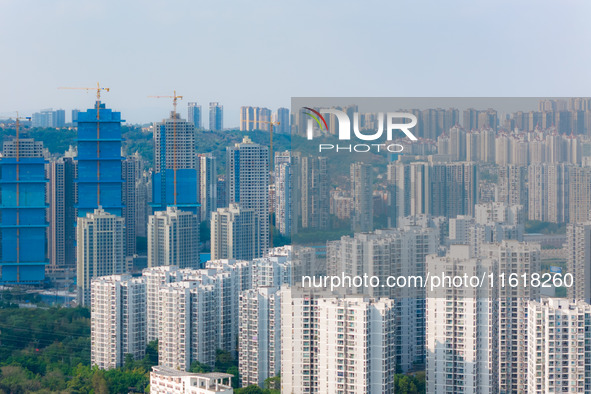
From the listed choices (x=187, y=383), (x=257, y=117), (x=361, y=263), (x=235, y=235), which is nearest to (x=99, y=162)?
(x=235, y=235)

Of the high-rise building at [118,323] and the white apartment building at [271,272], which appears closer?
the high-rise building at [118,323]

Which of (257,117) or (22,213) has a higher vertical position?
(257,117)

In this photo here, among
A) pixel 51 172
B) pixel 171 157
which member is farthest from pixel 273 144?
pixel 51 172

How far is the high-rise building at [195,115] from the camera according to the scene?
1697cm

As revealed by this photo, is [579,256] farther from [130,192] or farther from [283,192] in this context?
[130,192]

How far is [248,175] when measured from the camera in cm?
1516

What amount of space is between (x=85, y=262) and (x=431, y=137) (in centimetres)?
530

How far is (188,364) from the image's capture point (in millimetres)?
7719

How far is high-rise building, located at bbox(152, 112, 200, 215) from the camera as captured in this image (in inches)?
622

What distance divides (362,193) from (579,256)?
1.82 metres

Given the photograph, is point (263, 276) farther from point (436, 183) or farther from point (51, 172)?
point (51, 172)

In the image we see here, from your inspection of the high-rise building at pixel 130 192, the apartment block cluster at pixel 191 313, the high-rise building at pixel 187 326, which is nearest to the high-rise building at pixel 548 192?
the apartment block cluster at pixel 191 313

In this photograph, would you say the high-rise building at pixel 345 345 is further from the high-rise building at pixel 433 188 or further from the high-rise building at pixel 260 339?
the high-rise building at pixel 433 188

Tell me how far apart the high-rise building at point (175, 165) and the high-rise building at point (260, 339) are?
812 centimetres
